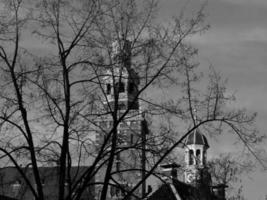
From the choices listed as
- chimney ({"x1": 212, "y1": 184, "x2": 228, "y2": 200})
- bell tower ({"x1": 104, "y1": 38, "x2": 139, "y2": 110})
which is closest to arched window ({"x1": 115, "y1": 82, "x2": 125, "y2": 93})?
bell tower ({"x1": 104, "y1": 38, "x2": 139, "y2": 110})

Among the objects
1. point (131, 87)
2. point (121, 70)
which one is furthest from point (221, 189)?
point (121, 70)

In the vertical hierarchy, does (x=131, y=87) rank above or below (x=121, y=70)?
below

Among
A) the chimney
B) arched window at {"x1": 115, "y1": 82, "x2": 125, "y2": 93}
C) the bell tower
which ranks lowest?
the chimney

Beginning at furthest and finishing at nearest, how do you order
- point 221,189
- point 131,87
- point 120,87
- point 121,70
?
point 221,189 → point 131,87 → point 120,87 → point 121,70

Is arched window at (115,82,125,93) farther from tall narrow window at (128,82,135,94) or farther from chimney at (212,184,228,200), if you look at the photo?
chimney at (212,184,228,200)

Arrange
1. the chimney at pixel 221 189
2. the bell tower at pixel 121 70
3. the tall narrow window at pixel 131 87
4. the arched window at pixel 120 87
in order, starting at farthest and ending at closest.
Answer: the chimney at pixel 221 189
the tall narrow window at pixel 131 87
the arched window at pixel 120 87
the bell tower at pixel 121 70

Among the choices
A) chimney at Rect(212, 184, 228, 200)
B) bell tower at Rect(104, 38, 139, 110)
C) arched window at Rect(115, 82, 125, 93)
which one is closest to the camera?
bell tower at Rect(104, 38, 139, 110)

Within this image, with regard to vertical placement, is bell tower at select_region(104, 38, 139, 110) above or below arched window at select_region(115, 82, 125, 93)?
above

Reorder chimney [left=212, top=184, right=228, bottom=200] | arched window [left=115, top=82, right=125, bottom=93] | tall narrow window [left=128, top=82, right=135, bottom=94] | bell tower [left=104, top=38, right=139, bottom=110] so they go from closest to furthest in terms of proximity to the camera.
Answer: bell tower [left=104, top=38, right=139, bottom=110] < arched window [left=115, top=82, right=125, bottom=93] < tall narrow window [left=128, top=82, right=135, bottom=94] < chimney [left=212, top=184, right=228, bottom=200]

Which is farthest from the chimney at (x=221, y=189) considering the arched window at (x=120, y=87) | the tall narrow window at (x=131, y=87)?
the arched window at (x=120, y=87)

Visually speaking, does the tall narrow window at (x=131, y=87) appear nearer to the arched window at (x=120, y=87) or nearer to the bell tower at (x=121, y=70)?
the bell tower at (x=121, y=70)

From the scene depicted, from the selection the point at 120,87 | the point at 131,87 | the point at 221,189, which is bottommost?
the point at 221,189

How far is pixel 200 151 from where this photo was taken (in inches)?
3585

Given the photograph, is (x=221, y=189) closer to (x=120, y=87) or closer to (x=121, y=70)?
(x=120, y=87)
